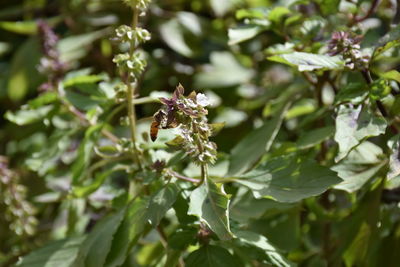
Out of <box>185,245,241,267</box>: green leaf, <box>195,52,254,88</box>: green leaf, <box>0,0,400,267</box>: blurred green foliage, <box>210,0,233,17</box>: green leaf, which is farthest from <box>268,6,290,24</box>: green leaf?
<box>210,0,233,17</box>: green leaf

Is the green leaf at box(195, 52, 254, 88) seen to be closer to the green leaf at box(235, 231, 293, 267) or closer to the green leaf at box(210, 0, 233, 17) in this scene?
the green leaf at box(210, 0, 233, 17)

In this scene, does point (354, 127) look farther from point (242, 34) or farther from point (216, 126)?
point (242, 34)

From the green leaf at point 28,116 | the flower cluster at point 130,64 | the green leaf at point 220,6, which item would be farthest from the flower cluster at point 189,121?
the green leaf at point 220,6

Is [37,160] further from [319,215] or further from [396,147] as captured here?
[396,147]

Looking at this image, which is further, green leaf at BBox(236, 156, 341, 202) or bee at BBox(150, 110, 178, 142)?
green leaf at BBox(236, 156, 341, 202)

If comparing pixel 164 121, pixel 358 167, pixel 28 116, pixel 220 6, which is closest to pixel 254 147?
pixel 358 167

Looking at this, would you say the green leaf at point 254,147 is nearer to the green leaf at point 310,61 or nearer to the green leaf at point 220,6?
the green leaf at point 310,61

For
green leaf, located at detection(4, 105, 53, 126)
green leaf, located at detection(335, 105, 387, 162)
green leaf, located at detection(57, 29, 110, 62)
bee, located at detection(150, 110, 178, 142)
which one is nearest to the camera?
bee, located at detection(150, 110, 178, 142)
